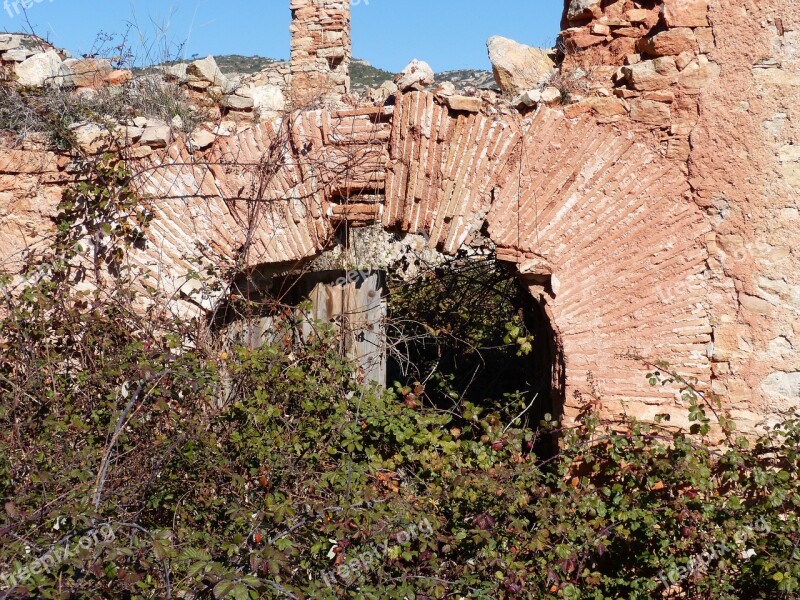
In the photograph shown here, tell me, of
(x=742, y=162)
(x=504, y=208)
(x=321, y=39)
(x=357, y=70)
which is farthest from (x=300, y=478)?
(x=357, y=70)

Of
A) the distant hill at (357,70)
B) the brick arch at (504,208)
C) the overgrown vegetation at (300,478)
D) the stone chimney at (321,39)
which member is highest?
the distant hill at (357,70)

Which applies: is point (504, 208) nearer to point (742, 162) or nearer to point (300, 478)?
point (742, 162)

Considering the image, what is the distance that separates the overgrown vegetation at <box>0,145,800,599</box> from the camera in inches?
141

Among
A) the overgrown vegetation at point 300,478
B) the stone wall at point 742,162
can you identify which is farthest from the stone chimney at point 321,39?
the stone wall at point 742,162

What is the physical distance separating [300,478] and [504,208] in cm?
187

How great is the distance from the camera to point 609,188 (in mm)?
4480

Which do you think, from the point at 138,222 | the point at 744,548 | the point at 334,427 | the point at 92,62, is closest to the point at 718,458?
the point at 744,548

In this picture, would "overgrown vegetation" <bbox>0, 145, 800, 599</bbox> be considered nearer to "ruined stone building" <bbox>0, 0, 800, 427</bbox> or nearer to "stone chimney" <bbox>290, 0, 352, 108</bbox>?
"ruined stone building" <bbox>0, 0, 800, 427</bbox>

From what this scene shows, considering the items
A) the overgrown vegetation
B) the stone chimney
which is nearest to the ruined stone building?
the overgrown vegetation

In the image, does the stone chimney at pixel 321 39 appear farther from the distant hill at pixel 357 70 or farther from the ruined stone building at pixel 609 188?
the distant hill at pixel 357 70

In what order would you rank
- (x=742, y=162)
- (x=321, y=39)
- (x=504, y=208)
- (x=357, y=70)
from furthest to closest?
1. (x=357, y=70)
2. (x=321, y=39)
3. (x=504, y=208)
4. (x=742, y=162)

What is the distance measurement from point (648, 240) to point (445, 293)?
2384 millimetres

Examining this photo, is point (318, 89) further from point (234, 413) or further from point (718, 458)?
point (718, 458)

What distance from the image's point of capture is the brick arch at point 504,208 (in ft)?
14.5
